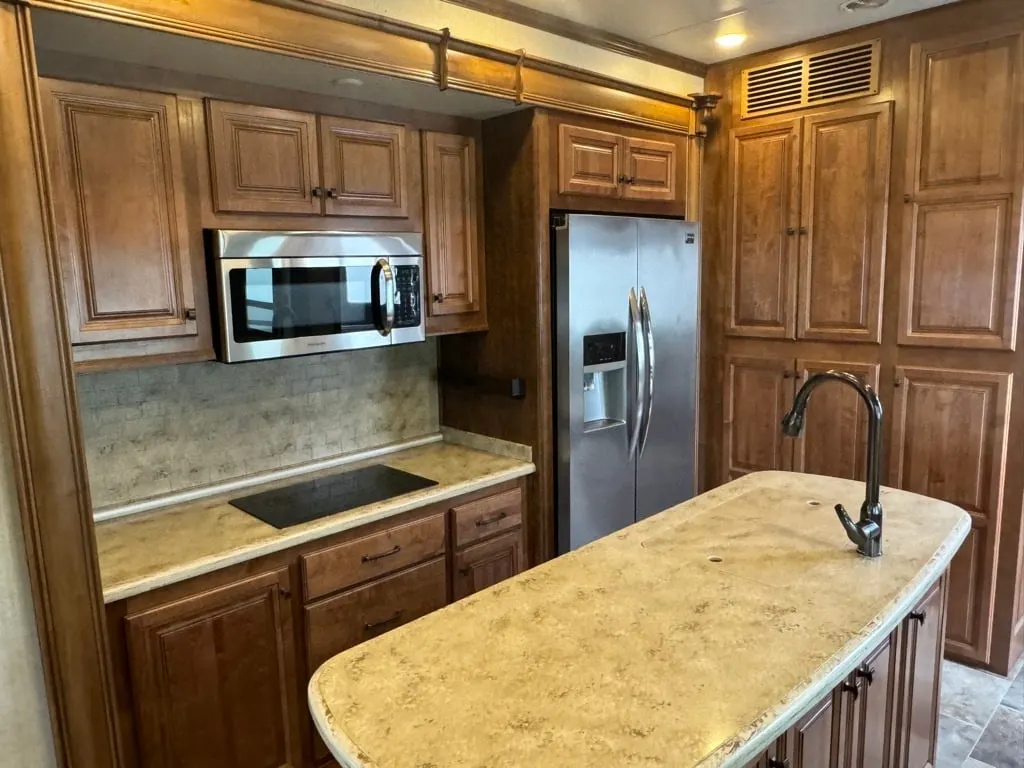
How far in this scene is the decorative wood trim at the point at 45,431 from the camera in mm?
1583

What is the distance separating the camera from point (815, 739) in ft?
4.71

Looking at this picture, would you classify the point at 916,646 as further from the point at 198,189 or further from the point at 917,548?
the point at 198,189

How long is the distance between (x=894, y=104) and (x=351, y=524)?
8.46 ft

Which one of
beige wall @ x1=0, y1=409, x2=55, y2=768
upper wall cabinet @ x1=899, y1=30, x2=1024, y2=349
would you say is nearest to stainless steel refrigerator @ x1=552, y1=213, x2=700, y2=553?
upper wall cabinet @ x1=899, y1=30, x2=1024, y2=349

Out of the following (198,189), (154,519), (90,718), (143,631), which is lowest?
(90,718)

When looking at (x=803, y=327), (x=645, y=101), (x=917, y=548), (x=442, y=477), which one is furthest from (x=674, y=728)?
(x=645, y=101)

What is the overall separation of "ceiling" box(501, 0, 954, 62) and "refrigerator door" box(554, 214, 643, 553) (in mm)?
729

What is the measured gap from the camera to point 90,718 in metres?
1.78

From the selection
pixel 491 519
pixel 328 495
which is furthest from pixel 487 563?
pixel 328 495

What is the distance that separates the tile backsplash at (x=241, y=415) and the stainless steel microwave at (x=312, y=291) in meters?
0.35

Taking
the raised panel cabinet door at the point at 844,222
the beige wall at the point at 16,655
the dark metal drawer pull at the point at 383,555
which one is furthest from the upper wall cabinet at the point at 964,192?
the beige wall at the point at 16,655

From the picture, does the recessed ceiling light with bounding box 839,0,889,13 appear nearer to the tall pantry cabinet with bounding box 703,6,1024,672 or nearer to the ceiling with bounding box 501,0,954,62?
the ceiling with bounding box 501,0,954,62

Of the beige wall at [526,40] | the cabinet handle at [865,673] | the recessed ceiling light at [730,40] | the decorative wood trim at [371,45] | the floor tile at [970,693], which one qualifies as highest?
the recessed ceiling light at [730,40]

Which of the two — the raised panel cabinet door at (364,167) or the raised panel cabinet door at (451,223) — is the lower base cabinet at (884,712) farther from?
the raised panel cabinet door at (364,167)
